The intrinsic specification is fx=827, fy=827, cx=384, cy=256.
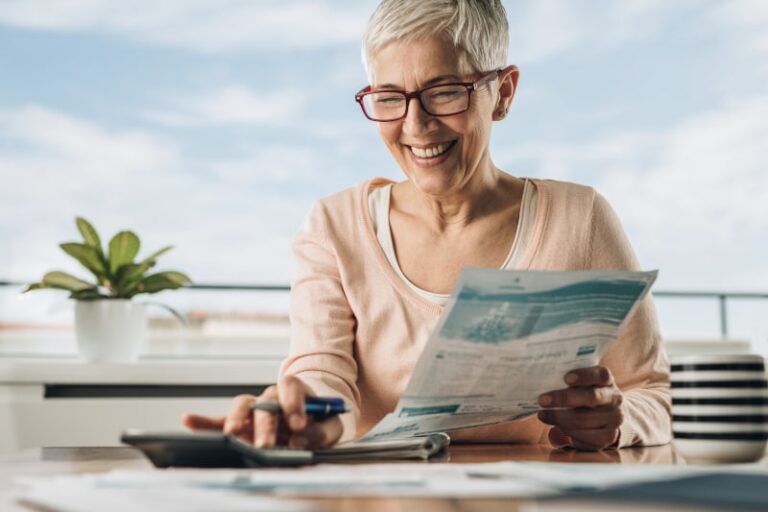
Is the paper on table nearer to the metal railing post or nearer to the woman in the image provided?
the woman

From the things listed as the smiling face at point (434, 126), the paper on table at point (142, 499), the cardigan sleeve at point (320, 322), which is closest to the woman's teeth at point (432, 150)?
the smiling face at point (434, 126)

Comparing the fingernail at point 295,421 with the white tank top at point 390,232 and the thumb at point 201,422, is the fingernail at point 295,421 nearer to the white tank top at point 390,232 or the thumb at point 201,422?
the thumb at point 201,422

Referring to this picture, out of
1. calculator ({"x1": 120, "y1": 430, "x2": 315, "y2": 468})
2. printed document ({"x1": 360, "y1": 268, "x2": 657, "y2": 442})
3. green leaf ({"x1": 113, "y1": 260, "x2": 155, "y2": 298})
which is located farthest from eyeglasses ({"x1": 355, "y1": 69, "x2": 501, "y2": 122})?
green leaf ({"x1": 113, "y1": 260, "x2": 155, "y2": 298})

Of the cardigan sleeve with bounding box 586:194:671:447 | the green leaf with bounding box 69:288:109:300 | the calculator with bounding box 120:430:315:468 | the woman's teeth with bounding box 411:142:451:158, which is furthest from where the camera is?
the green leaf with bounding box 69:288:109:300

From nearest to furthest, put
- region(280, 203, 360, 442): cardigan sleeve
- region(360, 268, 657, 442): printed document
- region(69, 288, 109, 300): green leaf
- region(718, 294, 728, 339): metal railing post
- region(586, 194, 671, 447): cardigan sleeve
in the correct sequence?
1. region(360, 268, 657, 442): printed document
2. region(586, 194, 671, 447): cardigan sleeve
3. region(280, 203, 360, 442): cardigan sleeve
4. region(69, 288, 109, 300): green leaf
5. region(718, 294, 728, 339): metal railing post

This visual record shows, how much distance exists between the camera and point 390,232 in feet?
4.97

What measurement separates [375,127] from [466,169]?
0.18 meters

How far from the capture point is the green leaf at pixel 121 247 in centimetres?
254

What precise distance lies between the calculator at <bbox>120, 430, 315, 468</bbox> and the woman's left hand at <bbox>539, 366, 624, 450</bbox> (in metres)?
0.44

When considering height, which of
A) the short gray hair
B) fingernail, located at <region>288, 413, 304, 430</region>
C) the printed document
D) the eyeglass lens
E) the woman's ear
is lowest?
fingernail, located at <region>288, 413, 304, 430</region>

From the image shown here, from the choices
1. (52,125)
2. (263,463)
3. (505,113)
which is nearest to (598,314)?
(263,463)

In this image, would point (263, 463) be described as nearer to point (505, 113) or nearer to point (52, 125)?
point (505, 113)

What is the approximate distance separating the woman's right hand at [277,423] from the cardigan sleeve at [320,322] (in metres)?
0.25

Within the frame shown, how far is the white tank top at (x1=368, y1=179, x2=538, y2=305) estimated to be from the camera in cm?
142
